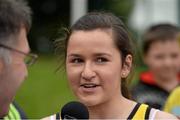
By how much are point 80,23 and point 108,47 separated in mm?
237

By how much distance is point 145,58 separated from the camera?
648 centimetres

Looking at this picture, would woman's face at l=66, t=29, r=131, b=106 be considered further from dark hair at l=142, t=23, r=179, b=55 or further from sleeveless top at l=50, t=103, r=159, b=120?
dark hair at l=142, t=23, r=179, b=55

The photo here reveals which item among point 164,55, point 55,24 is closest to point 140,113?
point 164,55

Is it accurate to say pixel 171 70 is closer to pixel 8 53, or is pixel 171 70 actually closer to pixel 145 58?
pixel 145 58

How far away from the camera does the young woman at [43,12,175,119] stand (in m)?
3.66

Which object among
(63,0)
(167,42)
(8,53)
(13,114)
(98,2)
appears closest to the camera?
(8,53)

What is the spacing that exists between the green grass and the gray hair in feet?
24.7

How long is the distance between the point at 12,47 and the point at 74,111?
1.34 feet

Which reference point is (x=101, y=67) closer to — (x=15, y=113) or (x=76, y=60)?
(x=76, y=60)

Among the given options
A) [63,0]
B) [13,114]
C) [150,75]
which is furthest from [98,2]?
[13,114]

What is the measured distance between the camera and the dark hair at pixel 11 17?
3111mm

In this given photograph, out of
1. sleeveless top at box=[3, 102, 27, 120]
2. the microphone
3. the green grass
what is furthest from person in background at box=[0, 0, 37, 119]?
the green grass

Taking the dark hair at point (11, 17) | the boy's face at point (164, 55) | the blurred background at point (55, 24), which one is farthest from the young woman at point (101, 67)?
the blurred background at point (55, 24)

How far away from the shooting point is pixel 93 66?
3650 mm
